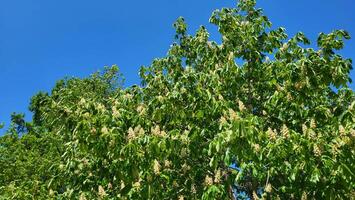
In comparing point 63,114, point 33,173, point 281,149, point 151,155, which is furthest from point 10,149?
point 281,149

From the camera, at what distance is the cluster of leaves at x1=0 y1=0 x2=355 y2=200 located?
309 inches

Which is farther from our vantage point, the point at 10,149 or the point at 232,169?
the point at 10,149

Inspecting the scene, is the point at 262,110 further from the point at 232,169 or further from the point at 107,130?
the point at 107,130

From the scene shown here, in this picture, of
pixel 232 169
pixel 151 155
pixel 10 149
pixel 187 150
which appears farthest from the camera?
pixel 10 149

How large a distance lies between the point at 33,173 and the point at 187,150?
19.4 meters

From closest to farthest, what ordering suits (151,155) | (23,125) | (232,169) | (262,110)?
(151,155) < (232,169) < (262,110) < (23,125)

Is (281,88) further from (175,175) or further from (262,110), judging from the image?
(175,175)

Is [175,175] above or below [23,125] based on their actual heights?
below

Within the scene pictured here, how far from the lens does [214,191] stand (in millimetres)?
8000

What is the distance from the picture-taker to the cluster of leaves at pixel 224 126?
7.86 meters

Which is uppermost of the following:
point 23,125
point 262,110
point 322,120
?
point 23,125

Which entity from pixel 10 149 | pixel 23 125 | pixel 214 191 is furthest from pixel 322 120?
pixel 23 125

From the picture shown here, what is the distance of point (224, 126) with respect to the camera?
325 inches

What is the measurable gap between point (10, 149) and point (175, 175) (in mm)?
21964
